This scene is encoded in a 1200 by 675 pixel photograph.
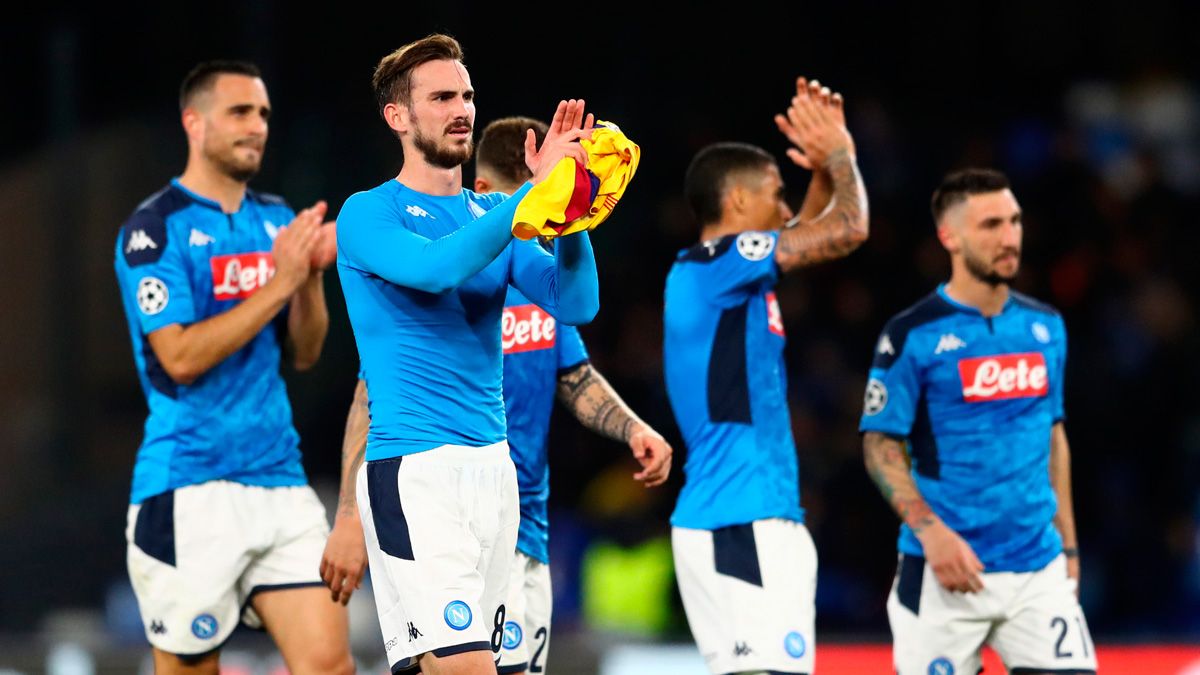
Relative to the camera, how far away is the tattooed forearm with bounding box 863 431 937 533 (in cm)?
583

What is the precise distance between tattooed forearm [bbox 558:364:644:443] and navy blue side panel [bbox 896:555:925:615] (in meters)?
1.31

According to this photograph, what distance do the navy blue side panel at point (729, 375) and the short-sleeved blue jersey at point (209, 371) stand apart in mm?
1434

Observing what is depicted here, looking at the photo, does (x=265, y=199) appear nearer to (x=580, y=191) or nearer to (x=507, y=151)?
(x=507, y=151)

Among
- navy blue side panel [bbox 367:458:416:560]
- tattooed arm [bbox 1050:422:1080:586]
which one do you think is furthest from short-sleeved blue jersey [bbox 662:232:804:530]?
navy blue side panel [bbox 367:458:416:560]

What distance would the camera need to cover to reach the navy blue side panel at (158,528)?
5.52 meters

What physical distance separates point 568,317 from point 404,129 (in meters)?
0.66

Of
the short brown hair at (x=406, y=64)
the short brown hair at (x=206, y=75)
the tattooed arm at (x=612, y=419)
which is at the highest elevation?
the short brown hair at (x=206, y=75)

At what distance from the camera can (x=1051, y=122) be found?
1203 centimetres

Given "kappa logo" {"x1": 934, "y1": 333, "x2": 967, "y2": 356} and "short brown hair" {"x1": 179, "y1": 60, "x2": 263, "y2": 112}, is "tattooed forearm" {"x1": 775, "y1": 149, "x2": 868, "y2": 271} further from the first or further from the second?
"short brown hair" {"x1": 179, "y1": 60, "x2": 263, "y2": 112}

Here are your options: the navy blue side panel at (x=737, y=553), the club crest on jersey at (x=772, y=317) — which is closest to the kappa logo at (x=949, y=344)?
the club crest on jersey at (x=772, y=317)

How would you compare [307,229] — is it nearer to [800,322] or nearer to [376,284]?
[376,284]

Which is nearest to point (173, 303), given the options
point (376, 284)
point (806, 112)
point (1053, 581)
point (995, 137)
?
point (376, 284)

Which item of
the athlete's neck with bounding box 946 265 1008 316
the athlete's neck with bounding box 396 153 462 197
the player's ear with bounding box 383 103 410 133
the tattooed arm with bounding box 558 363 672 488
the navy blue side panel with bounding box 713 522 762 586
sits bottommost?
the navy blue side panel with bounding box 713 522 762 586

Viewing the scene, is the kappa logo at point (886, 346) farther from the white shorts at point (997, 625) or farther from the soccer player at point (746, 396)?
the white shorts at point (997, 625)
